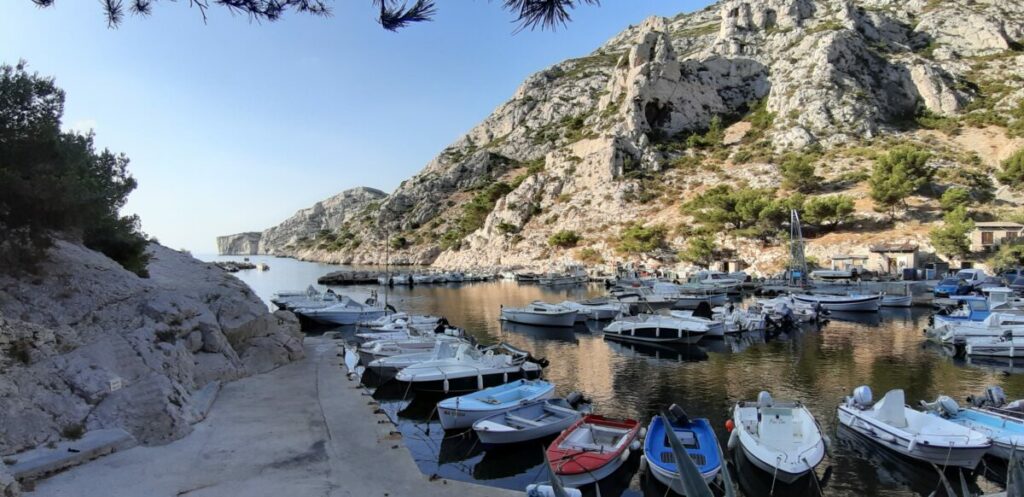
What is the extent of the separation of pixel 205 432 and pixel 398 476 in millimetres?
5002

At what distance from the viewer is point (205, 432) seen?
40.0ft

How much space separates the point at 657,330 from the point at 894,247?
43.0 m

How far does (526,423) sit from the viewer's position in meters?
15.0

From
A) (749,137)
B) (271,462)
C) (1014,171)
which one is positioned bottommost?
(271,462)

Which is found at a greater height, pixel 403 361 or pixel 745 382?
pixel 403 361

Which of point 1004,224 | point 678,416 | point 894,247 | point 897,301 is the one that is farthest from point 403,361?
point 1004,224

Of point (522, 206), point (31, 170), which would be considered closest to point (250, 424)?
point (31, 170)

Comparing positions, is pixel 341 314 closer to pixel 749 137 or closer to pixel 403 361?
pixel 403 361

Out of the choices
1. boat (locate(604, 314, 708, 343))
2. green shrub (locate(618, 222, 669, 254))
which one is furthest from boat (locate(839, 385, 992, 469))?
green shrub (locate(618, 222, 669, 254))

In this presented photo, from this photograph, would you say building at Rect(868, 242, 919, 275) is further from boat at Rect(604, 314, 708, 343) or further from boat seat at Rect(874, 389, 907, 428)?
boat seat at Rect(874, 389, 907, 428)

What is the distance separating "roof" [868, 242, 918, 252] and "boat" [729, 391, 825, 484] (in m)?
54.4

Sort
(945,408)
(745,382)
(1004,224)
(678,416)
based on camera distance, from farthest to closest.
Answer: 1. (1004,224)
2. (745,382)
3. (945,408)
4. (678,416)

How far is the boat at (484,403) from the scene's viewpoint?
625 inches

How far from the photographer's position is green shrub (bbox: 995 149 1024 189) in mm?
68750
